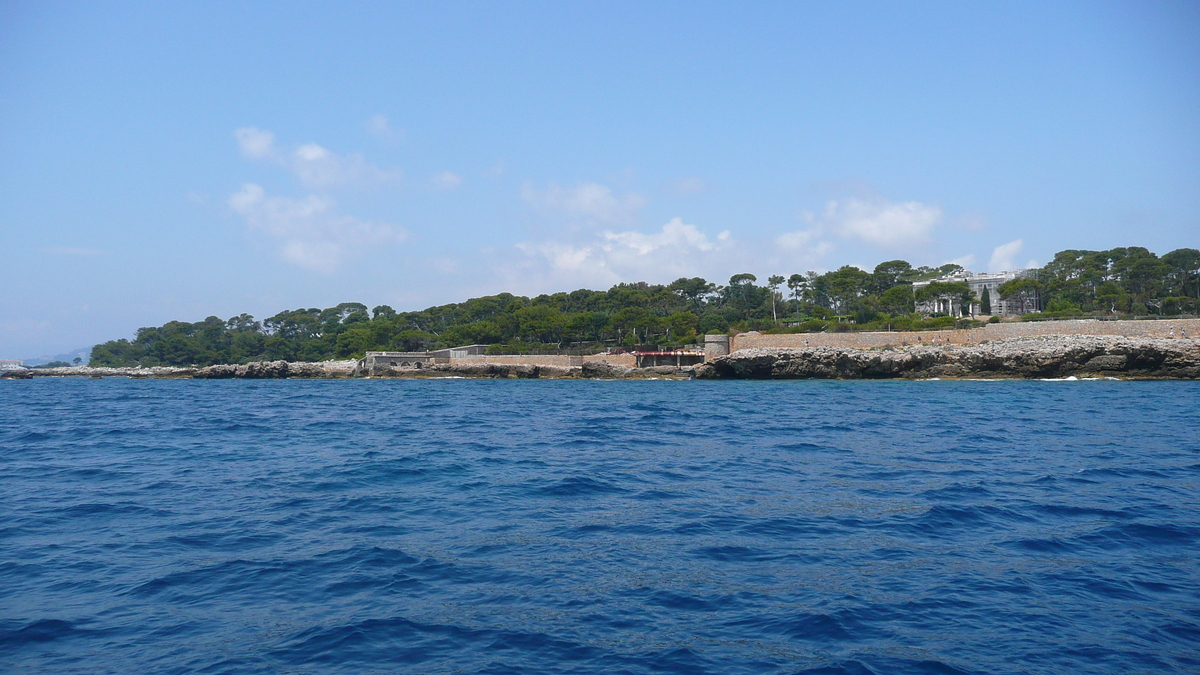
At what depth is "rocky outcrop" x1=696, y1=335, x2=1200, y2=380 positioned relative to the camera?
31.9 meters

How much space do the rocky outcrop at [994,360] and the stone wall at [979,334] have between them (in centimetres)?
187

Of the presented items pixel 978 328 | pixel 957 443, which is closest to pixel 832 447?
pixel 957 443

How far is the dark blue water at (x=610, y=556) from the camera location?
15.1 feet

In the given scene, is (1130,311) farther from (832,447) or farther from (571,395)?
(832,447)

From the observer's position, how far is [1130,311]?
55625mm

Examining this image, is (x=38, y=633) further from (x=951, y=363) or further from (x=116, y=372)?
(x=116, y=372)

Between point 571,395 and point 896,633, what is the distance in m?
26.4

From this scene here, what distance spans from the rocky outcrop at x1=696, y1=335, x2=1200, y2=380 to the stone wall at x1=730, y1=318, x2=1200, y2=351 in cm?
187

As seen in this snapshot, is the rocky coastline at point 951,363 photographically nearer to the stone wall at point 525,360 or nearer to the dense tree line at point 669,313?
the stone wall at point 525,360

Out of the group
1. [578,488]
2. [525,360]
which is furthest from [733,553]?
[525,360]

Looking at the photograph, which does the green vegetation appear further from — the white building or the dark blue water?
the dark blue water

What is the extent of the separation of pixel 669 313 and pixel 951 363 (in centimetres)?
4235

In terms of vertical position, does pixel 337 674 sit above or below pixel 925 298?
below

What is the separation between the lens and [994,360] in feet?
116
